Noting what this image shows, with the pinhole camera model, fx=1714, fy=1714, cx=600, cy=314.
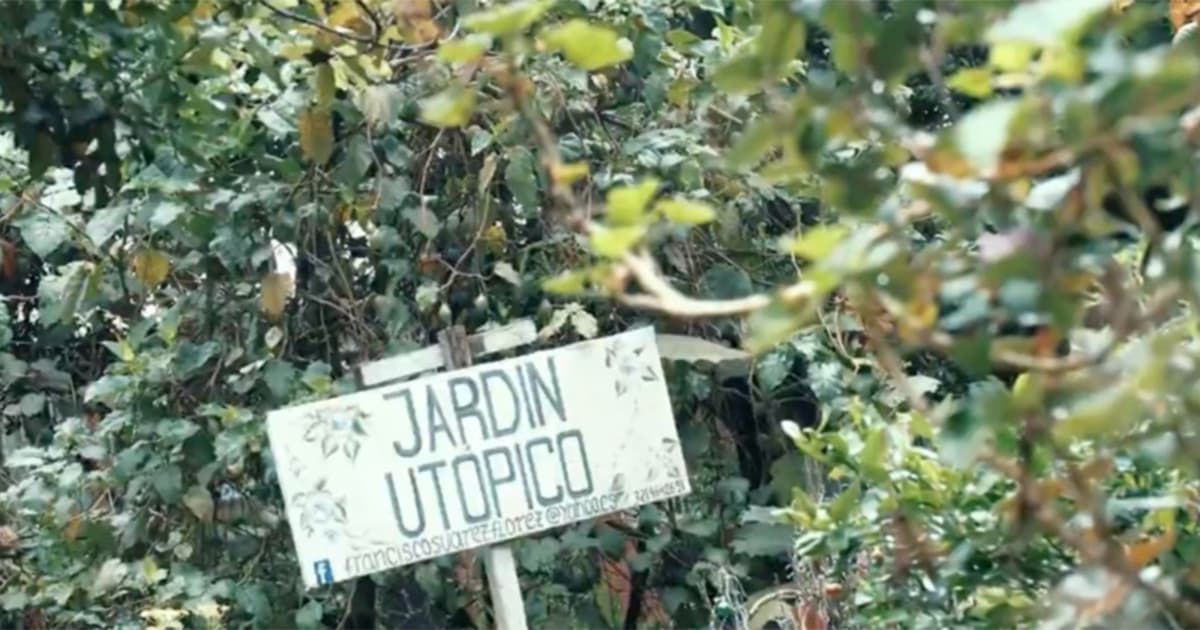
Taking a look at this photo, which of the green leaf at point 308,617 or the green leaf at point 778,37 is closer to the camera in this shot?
the green leaf at point 778,37

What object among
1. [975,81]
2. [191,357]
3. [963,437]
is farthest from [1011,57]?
[191,357]

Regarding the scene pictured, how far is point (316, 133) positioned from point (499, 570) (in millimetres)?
714

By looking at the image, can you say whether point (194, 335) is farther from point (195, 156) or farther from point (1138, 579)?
point (1138, 579)

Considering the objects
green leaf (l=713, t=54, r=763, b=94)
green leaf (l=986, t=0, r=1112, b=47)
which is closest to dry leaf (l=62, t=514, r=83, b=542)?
green leaf (l=713, t=54, r=763, b=94)

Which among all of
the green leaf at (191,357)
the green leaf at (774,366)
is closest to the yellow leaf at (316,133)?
the green leaf at (191,357)

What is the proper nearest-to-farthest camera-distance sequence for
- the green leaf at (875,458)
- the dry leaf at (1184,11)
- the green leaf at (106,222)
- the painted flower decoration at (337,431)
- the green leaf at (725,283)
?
the green leaf at (875,458) < the painted flower decoration at (337,431) < the dry leaf at (1184,11) < the green leaf at (106,222) < the green leaf at (725,283)

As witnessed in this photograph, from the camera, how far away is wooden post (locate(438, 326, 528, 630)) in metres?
2.34

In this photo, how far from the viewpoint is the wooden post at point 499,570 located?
2340mm

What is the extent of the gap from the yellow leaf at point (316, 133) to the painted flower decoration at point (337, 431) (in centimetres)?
49

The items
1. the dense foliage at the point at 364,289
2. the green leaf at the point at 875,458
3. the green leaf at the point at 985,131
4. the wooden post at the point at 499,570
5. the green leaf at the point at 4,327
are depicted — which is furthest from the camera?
the green leaf at the point at 4,327

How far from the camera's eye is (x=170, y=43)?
1.98 metres

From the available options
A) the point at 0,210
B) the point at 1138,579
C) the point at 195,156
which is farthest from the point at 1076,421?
the point at 0,210

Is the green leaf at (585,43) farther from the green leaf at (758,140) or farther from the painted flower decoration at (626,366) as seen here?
the painted flower decoration at (626,366)

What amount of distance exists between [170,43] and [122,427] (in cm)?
96
